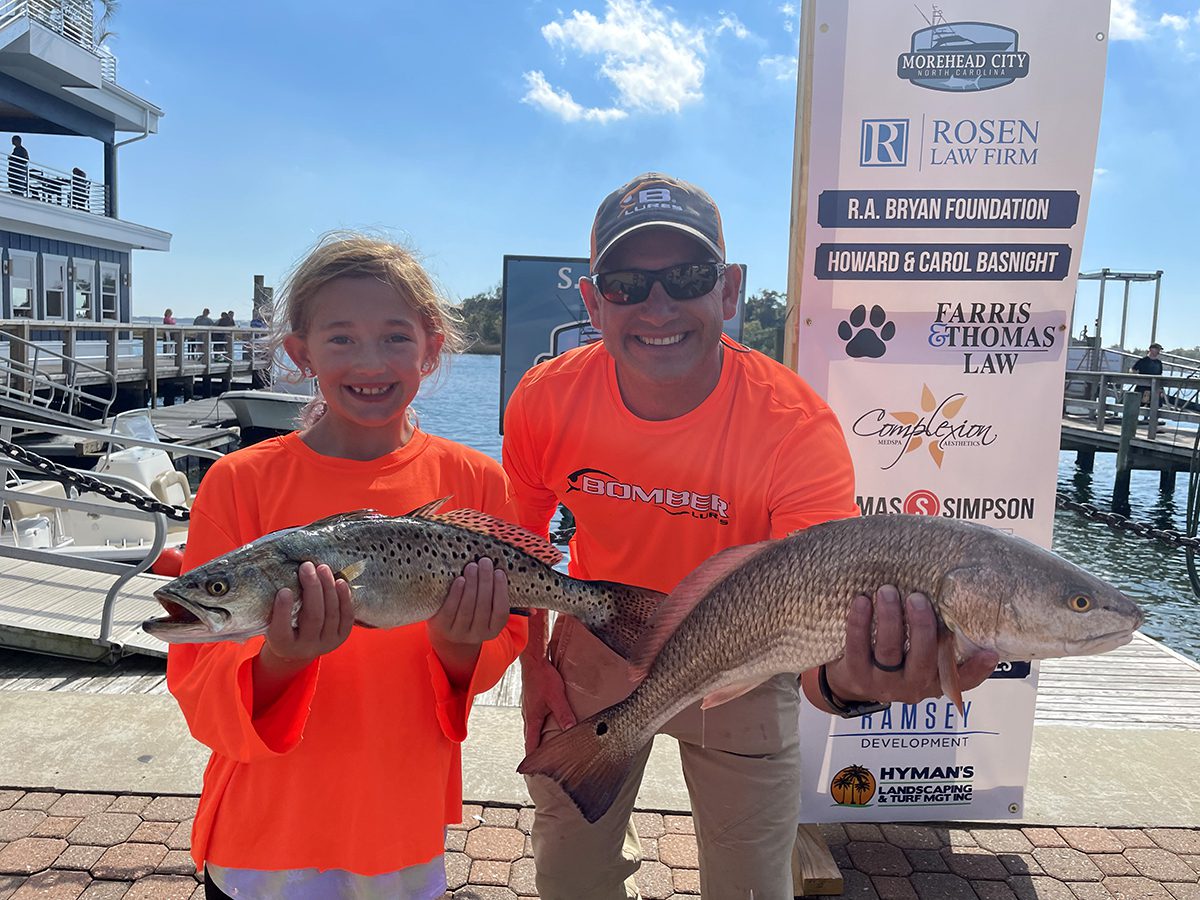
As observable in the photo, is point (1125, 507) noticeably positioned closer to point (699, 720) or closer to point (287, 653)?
point (699, 720)

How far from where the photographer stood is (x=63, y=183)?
26750 millimetres

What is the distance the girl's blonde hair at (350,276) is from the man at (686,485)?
627mm

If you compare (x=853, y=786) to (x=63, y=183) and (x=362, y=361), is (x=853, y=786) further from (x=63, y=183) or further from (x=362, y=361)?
(x=63, y=183)

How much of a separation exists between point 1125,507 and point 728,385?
22304mm

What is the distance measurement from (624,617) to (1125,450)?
896 inches

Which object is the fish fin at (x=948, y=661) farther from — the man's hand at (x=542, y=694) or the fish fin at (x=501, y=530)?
the man's hand at (x=542, y=694)

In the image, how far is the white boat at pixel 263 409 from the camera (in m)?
20.0

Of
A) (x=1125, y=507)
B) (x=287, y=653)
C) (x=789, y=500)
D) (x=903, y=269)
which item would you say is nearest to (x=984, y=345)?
(x=903, y=269)

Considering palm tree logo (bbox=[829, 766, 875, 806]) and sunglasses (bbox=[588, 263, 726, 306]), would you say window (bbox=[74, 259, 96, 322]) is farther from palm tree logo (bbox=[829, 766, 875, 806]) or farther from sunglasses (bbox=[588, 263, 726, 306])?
palm tree logo (bbox=[829, 766, 875, 806])

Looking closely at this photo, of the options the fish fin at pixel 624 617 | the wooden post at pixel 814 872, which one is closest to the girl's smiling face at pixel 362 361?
the fish fin at pixel 624 617

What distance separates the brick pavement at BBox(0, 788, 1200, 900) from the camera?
344 cm

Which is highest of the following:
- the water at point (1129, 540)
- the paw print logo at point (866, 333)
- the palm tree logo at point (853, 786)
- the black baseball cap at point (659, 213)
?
the black baseball cap at point (659, 213)

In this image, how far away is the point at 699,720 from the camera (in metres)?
2.81

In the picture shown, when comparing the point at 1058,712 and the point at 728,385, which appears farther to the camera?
the point at 1058,712
